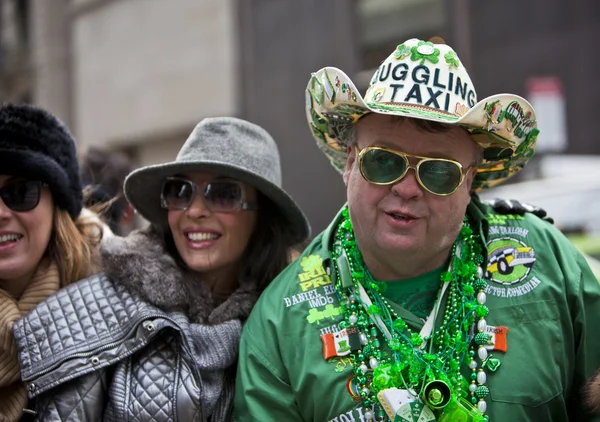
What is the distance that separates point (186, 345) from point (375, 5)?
34.8 ft

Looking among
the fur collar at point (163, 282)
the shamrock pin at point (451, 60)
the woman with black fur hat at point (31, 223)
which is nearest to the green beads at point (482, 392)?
the fur collar at point (163, 282)

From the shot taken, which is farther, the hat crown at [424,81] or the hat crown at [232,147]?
the hat crown at [232,147]

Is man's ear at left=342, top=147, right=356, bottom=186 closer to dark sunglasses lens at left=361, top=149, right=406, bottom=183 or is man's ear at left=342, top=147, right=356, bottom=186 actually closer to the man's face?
the man's face

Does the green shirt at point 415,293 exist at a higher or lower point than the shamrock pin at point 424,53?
lower

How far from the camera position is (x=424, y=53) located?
2.66 metres

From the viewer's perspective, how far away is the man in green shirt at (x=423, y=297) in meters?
2.54

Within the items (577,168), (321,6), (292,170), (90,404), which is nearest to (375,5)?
(321,6)

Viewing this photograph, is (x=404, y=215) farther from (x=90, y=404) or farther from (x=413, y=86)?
(x=90, y=404)

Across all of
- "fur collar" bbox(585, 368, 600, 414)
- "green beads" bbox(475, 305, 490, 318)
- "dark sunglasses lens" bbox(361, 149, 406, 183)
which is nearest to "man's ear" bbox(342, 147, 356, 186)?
"dark sunglasses lens" bbox(361, 149, 406, 183)

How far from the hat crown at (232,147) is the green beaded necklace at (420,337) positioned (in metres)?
0.60

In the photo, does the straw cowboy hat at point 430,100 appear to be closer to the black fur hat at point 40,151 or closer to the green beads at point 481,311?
the green beads at point 481,311

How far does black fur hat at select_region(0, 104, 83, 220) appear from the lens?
116 inches

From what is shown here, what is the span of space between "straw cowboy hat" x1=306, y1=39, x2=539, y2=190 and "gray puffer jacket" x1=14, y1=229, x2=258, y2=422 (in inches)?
37.3

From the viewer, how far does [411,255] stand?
262cm
